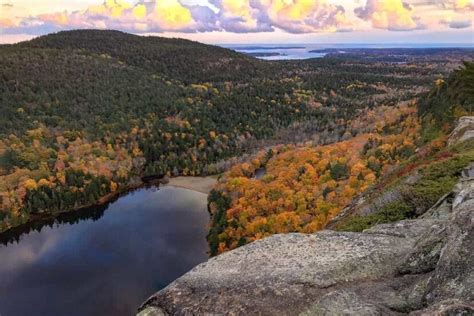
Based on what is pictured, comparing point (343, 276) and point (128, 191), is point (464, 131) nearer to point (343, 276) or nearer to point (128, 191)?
point (343, 276)

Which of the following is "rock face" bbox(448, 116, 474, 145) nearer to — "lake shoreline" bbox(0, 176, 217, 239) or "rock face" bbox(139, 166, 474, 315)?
"rock face" bbox(139, 166, 474, 315)

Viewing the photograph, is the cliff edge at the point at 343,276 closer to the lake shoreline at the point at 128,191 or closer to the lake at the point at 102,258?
the lake at the point at 102,258

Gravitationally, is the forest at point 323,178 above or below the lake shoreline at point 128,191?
above

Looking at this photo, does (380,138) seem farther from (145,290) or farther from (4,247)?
(4,247)

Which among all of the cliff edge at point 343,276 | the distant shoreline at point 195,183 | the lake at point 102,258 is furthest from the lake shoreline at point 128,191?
the cliff edge at point 343,276

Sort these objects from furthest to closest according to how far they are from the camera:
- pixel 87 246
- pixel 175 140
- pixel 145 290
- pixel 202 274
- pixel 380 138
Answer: pixel 175 140
pixel 380 138
pixel 87 246
pixel 145 290
pixel 202 274

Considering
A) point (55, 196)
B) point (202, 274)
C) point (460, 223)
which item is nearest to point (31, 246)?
point (55, 196)
